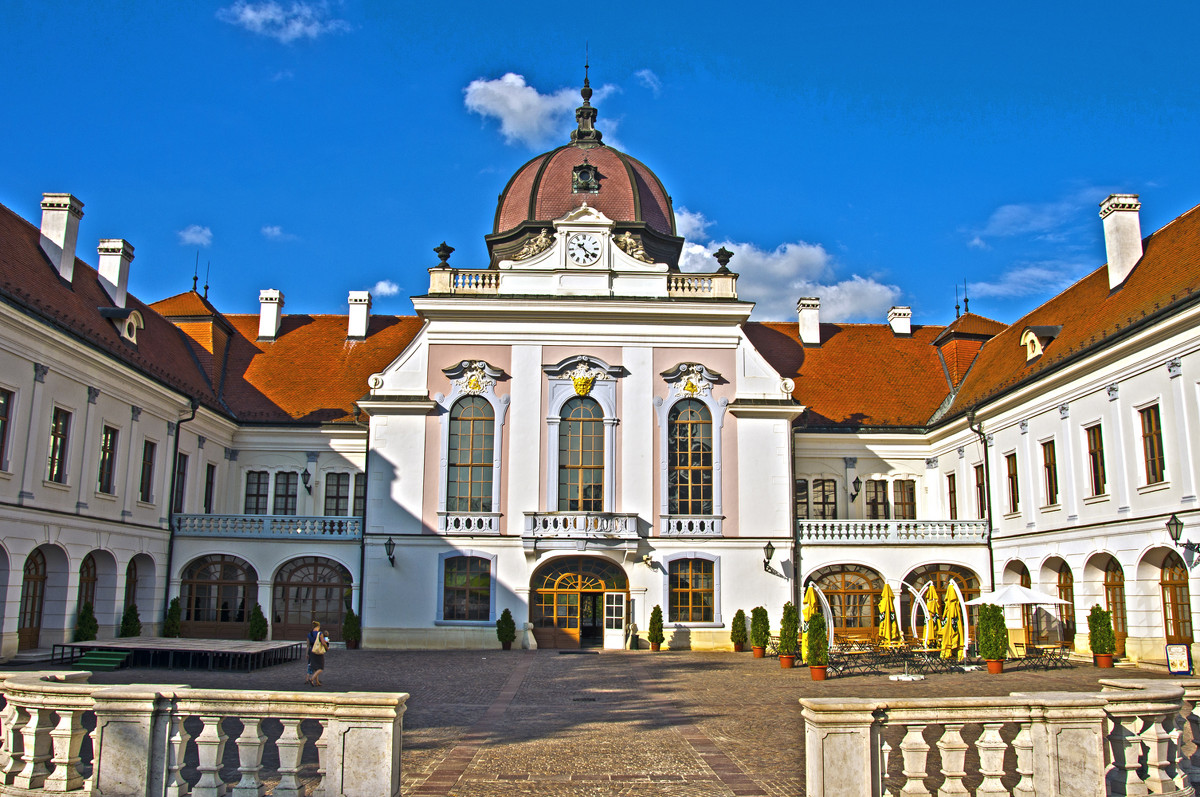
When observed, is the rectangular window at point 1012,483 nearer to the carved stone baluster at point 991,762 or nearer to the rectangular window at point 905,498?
the rectangular window at point 905,498

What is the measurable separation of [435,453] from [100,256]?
12158 millimetres

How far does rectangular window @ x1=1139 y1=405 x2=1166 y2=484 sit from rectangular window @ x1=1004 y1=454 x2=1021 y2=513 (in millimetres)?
6135

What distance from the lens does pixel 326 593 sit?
102 ft

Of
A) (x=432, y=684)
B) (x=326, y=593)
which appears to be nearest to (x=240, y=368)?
(x=326, y=593)

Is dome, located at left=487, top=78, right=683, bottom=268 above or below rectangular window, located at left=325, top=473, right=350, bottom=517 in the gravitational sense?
above

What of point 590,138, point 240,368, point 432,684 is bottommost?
point 432,684

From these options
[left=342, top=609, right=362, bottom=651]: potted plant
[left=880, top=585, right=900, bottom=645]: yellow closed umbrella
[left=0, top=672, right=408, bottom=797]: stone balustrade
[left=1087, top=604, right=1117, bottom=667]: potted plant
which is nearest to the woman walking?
[left=342, top=609, right=362, bottom=651]: potted plant

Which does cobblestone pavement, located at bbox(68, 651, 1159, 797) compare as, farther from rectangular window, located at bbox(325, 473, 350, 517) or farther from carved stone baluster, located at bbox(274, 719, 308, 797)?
rectangular window, located at bbox(325, 473, 350, 517)

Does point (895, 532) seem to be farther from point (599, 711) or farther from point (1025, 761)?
point (1025, 761)

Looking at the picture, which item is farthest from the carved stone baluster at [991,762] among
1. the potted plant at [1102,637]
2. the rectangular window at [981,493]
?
the rectangular window at [981,493]

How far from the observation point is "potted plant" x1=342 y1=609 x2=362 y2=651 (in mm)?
29406

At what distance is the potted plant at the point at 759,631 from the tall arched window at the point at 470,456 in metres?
8.67

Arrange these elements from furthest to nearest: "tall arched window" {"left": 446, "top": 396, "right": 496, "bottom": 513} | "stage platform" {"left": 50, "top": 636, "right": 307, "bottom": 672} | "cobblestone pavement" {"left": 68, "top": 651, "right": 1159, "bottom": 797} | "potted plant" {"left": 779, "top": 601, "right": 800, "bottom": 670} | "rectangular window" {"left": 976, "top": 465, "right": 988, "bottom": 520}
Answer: "rectangular window" {"left": 976, "top": 465, "right": 988, "bottom": 520} < "tall arched window" {"left": 446, "top": 396, "right": 496, "bottom": 513} < "potted plant" {"left": 779, "top": 601, "right": 800, "bottom": 670} < "stage platform" {"left": 50, "top": 636, "right": 307, "bottom": 672} < "cobblestone pavement" {"left": 68, "top": 651, "right": 1159, "bottom": 797}

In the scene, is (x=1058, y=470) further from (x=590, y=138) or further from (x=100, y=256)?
(x=100, y=256)
